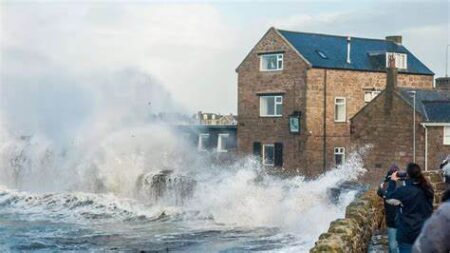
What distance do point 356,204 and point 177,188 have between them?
14445mm

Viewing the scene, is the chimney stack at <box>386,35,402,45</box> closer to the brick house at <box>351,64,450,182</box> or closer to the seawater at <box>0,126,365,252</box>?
the brick house at <box>351,64,450,182</box>

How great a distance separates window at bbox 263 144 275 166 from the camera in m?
35.5

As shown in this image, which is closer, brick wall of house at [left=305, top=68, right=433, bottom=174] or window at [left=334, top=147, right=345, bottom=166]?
brick wall of house at [left=305, top=68, right=433, bottom=174]

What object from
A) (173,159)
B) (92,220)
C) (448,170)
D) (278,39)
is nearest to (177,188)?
(92,220)

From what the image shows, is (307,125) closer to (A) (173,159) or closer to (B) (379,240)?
(A) (173,159)

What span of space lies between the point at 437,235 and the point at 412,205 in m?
3.67

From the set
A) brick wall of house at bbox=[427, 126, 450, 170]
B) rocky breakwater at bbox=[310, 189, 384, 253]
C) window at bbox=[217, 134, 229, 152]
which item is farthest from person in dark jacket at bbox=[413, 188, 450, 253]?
window at bbox=[217, 134, 229, 152]

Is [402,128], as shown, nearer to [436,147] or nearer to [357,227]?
[436,147]

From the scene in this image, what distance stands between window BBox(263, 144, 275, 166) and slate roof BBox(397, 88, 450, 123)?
8.12 metres

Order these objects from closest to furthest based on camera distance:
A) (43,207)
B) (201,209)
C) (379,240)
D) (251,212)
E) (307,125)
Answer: (379,240)
(251,212)
(201,209)
(43,207)
(307,125)

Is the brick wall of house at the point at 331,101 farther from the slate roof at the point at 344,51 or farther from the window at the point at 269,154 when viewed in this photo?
the window at the point at 269,154

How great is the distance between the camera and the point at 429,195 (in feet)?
23.4

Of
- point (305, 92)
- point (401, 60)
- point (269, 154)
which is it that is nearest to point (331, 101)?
point (305, 92)

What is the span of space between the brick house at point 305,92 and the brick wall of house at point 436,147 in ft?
20.1
